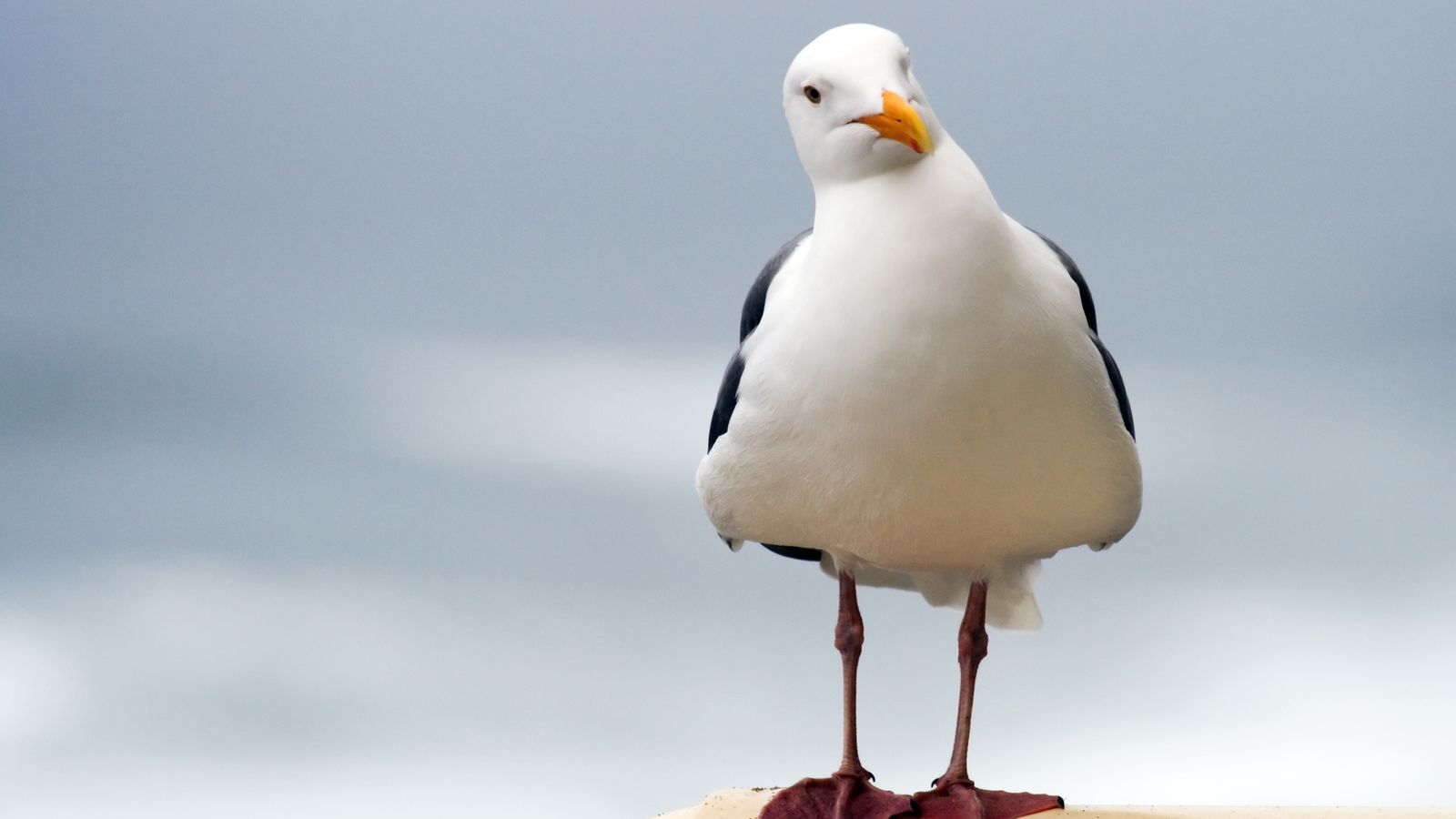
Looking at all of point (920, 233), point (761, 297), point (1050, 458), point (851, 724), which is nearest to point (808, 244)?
point (761, 297)

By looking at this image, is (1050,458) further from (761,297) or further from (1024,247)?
(761,297)

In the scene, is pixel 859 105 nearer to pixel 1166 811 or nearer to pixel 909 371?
pixel 909 371

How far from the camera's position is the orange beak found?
12.0 feet

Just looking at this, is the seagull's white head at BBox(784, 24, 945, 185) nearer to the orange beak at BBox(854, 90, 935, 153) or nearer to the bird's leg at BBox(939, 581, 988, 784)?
the orange beak at BBox(854, 90, 935, 153)

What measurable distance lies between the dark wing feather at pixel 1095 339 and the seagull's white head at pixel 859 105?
47 cm

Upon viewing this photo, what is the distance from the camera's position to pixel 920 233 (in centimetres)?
369

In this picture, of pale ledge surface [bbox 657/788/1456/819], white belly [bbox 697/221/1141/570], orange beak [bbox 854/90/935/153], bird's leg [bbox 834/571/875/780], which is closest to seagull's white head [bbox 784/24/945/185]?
orange beak [bbox 854/90/935/153]

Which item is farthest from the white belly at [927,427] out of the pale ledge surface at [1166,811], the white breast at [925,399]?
the pale ledge surface at [1166,811]

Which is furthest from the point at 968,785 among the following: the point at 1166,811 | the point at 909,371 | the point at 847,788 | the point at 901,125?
the point at 901,125

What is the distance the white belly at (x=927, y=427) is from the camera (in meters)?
3.69

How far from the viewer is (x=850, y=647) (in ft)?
14.5

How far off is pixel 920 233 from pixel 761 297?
51cm

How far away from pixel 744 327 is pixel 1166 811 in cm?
156

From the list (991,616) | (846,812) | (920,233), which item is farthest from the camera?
(991,616)
